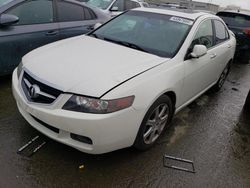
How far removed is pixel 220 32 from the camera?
15.4 feet

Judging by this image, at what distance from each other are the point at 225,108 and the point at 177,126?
1.34 metres

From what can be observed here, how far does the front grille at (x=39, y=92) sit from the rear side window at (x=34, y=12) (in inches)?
71.6

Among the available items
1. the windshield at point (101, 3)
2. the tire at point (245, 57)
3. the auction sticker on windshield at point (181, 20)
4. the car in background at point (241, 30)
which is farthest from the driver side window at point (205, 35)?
the windshield at point (101, 3)


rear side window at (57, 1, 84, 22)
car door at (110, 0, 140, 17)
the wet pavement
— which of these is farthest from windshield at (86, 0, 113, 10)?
the wet pavement

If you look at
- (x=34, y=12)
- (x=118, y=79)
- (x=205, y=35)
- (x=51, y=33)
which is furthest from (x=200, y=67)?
(x=34, y=12)

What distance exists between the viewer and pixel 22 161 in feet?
9.34

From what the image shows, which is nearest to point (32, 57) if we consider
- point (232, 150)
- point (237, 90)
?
point (232, 150)

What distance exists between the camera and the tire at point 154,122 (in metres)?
2.91

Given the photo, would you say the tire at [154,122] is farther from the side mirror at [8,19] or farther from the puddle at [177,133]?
the side mirror at [8,19]

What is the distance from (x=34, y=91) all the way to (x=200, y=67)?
227cm

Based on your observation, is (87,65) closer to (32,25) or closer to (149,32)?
(149,32)

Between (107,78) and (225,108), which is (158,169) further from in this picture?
(225,108)

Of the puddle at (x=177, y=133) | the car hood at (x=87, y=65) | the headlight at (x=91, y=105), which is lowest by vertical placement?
the puddle at (x=177, y=133)

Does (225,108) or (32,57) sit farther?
(225,108)
